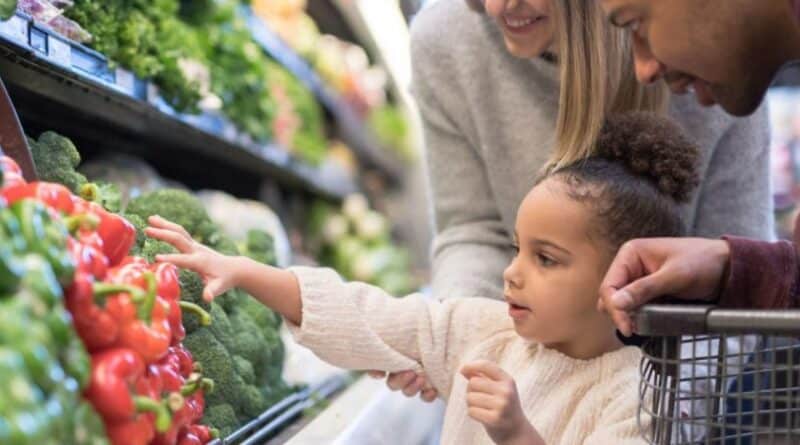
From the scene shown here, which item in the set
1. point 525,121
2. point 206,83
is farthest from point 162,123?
point 525,121

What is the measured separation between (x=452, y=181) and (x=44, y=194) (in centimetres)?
155

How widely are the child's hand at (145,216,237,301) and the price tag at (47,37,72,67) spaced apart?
37 centimetres

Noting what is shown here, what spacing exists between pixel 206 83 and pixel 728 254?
Answer: 6.22 feet

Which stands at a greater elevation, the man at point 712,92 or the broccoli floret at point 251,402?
the man at point 712,92

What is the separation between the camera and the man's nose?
1.81m

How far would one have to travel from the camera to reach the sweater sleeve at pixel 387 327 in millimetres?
2068

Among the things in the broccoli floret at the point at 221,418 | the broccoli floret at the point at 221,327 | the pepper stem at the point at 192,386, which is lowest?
the pepper stem at the point at 192,386

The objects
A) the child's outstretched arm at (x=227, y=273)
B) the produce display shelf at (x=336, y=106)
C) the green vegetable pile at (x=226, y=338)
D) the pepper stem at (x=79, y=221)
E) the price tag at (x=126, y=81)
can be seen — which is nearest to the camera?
the pepper stem at (x=79, y=221)

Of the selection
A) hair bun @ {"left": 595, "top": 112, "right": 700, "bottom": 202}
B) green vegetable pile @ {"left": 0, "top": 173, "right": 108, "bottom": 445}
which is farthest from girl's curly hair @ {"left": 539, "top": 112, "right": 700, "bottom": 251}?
green vegetable pile @ {"left": 0, "top": 173, "right": 108, "bottom": 445}

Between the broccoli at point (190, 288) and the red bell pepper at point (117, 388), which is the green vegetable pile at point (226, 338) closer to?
the broccoli at point (190, 288)

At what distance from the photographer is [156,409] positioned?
1280 mm

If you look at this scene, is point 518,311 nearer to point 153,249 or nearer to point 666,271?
point 666,271

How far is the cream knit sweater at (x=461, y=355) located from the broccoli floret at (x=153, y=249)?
0.82 feet

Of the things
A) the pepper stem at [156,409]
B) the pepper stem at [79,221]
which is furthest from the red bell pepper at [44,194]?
the pepper stem at [156,409]
